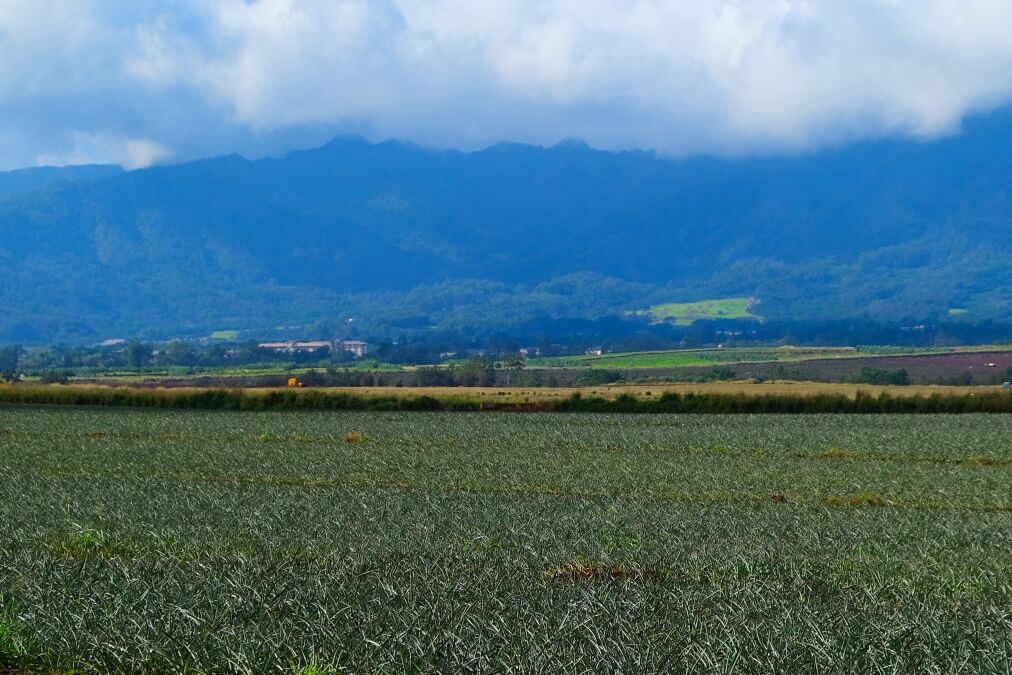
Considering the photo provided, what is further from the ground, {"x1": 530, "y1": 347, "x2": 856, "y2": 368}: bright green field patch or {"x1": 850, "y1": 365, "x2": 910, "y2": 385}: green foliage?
{"x1": 530, "y1": 347, "x2": 856, "y2": 368}: bright green field patch

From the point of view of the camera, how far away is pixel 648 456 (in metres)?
30.5

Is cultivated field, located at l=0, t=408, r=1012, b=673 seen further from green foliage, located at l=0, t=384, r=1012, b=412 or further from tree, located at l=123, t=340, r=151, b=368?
tree, located at l=123, t=340, r=151, b=368

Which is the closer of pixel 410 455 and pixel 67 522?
pixel 67 522

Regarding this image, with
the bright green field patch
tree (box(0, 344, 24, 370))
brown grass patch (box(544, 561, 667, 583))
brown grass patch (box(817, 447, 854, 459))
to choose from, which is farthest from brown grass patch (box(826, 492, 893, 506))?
tree (box(0, 344, 24, 370))

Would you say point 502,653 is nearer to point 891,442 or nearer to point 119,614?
point 119,614

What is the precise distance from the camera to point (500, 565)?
38.9 ft

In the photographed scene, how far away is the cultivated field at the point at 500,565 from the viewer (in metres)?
7.97

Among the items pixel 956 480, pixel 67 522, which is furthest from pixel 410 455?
pixel 67 522

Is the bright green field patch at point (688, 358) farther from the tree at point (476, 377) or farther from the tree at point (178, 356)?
the tree at point (178, 356)

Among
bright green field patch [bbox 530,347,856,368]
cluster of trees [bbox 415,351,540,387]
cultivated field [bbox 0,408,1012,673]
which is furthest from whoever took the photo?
bright green field patch [bbox 530,347,856,368]

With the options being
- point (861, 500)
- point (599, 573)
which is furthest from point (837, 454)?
point (599, 573)

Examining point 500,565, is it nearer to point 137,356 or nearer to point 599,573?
point 599,573

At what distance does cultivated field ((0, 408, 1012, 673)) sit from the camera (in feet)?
26.2

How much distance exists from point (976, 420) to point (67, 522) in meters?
39.2
